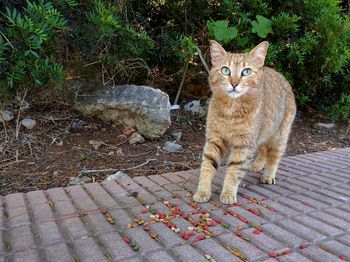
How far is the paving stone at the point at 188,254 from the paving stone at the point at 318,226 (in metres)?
0.91

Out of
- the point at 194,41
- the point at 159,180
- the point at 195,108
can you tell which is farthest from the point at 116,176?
the point at 194,41

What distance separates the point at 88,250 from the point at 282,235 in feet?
4.14

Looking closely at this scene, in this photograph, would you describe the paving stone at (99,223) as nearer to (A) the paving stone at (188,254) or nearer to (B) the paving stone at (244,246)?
(A) the paving stone at (188,254)

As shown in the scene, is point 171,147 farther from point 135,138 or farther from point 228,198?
point 228,198

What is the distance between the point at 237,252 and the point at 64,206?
141 centimetres

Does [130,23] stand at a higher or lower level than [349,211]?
higher

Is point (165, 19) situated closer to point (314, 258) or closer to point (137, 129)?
point (137, 129)

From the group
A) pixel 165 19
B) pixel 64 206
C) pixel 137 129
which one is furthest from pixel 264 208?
pixel 165 19

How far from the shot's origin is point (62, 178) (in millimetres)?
3646

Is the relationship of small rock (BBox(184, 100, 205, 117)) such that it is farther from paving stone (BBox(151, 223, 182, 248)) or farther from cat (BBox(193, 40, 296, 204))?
paving stone (BBox(151, 223, 182, 248))

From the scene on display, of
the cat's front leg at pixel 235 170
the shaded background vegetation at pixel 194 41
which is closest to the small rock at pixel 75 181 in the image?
the shaded background vegetation at pixel 194 41

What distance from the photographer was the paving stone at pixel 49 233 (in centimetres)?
229

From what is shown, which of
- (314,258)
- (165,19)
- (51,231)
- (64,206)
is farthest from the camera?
(165,19)

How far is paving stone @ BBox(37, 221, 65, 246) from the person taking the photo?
2.29m
